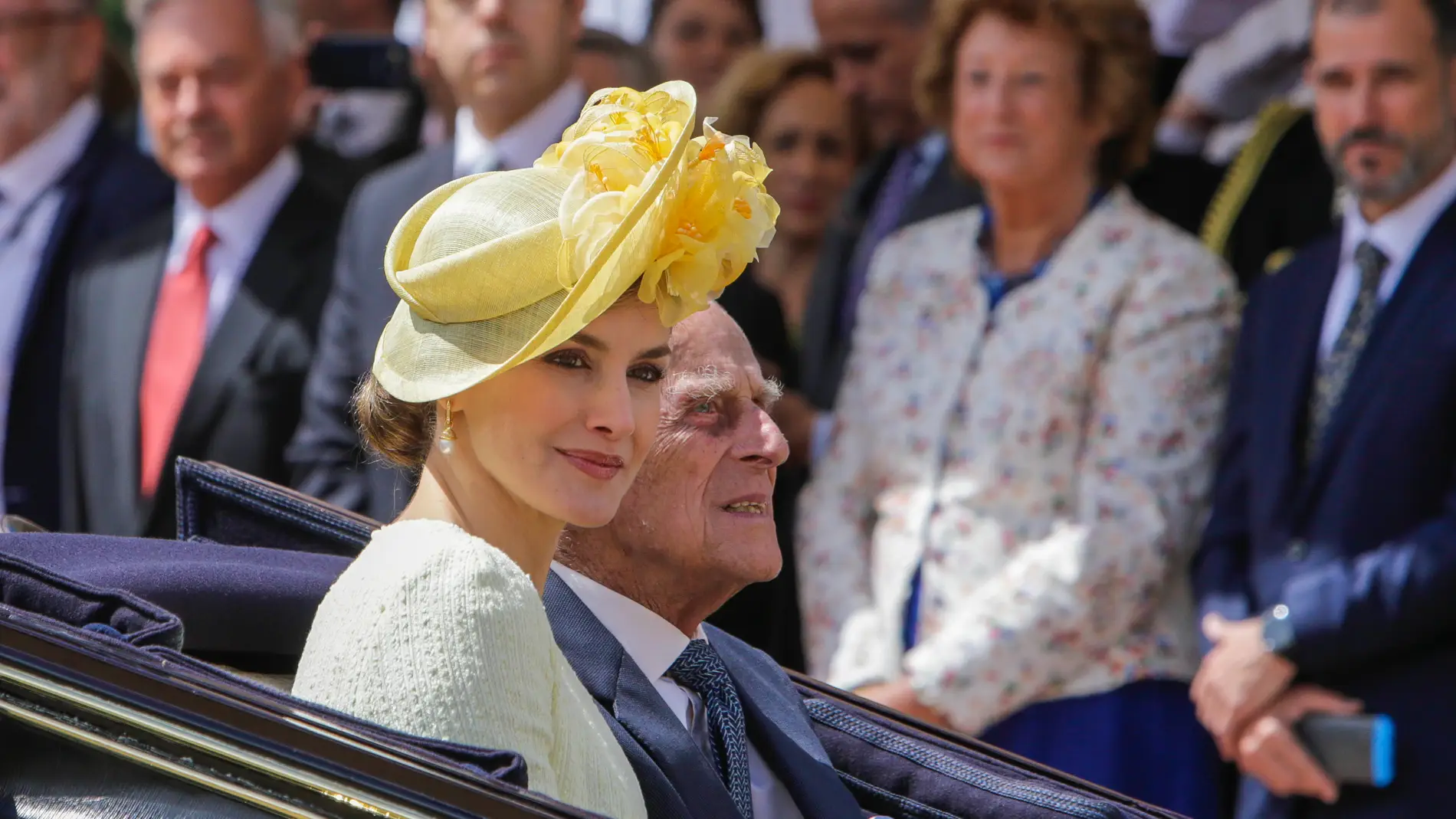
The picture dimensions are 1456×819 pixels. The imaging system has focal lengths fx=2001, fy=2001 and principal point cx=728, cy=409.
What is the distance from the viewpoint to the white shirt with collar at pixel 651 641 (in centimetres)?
273

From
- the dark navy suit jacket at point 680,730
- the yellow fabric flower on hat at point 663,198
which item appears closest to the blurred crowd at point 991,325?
the dark navy suit jacket at point 680,730

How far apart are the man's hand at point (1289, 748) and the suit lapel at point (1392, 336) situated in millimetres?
408

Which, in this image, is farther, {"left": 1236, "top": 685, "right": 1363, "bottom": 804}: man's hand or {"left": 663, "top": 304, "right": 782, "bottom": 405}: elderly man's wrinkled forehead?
{"left": 1236, "top": 685, "right": 1363, "bottom": 804}: man's hand

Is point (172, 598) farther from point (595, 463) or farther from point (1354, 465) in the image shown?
point (1354, 465)

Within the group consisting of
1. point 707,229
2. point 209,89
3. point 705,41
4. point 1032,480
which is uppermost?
point 707,229

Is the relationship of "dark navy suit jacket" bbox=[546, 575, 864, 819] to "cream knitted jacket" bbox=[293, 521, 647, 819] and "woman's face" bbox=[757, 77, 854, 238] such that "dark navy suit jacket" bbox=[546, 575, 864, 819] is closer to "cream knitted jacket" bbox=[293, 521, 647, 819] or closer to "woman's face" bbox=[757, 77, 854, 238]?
"cream knitted jacket" bbox=[293, 521, 647, 819]

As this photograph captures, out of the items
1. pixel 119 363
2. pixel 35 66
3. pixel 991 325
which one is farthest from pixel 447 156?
pixel 35 66

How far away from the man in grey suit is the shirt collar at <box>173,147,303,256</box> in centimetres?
38

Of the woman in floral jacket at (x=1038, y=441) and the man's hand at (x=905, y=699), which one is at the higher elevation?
the woman in floral jacket at (x=1038, y=441)

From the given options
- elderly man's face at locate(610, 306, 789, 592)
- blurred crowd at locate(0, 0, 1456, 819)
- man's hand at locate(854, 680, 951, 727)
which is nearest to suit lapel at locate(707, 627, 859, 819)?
elderly man's face at locate(610, 306, 789, 592)

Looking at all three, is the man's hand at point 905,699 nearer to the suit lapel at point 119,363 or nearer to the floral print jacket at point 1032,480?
the floral print jacket at point 1032,480

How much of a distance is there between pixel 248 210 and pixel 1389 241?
2.94 m

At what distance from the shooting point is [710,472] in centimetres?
286

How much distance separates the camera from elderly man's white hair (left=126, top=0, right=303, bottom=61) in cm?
546
